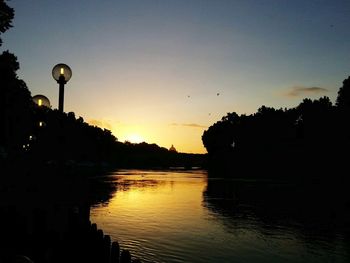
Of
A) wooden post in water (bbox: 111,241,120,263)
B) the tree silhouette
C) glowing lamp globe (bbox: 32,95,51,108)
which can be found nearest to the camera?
wooden post in water (bbox: 111,241,120,263)

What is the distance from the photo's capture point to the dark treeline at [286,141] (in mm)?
85188

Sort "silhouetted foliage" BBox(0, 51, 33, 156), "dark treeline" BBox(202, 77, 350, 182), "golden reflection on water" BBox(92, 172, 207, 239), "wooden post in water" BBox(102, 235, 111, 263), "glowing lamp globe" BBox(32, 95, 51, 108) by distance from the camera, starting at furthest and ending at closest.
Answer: "dark treeline" BBox(202, 77, 350, 182) < "silhouetted foliage" BBox(0, 51, 33, 156) < "golden reflection on water" BBox(92, 172, 207, 239) < "glowing lamp globe" BBox(32, 95, 51, 108) < "wooden post in water" BBox(102, 235, 111, 263)

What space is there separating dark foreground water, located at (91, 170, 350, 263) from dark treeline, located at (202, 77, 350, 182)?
182 feet

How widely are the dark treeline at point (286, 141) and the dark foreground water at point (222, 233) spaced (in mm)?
55470

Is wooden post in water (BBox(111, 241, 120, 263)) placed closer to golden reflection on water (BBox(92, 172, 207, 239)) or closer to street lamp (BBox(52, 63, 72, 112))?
street lamp (BBox(52, 63, 72, 112))

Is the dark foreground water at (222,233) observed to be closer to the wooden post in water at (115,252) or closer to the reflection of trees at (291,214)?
the reflection of trees at (291,214)

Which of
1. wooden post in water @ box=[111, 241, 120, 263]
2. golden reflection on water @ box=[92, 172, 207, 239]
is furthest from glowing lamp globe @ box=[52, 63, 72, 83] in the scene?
golden reflection on water @ box=[92, 172, 207, 239]

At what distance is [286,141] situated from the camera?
124 m

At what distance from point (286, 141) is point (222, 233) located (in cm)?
10530

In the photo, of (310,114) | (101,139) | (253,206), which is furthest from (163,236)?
(101,139)

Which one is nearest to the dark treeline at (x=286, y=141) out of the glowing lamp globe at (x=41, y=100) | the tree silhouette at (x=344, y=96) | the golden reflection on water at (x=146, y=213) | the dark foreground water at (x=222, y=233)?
the tree silhouette at (x=344, y=96)

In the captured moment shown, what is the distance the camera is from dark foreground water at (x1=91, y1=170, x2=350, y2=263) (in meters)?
17.7

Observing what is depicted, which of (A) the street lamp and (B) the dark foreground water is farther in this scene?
(B) the dark foreground water

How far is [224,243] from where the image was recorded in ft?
65.9
